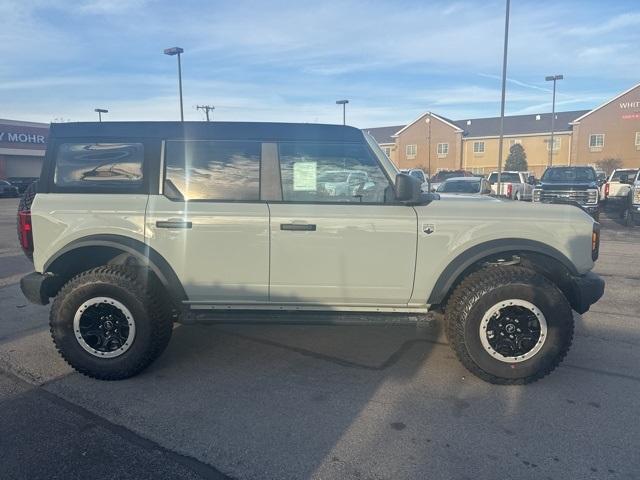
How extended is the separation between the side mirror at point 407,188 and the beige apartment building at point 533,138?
55396 millimetres

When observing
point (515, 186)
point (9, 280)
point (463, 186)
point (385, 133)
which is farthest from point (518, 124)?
point (9, 280)

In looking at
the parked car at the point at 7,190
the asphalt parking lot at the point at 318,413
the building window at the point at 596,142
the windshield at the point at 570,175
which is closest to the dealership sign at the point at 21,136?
the parked car at the point at 7,190

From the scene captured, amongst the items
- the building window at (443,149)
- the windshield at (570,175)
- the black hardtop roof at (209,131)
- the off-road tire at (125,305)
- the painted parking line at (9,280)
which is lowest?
the painted parking line at (9,280)

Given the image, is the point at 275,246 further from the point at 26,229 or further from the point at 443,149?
the point at 443,149

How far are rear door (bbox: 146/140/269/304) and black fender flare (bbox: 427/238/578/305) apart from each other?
1442mm

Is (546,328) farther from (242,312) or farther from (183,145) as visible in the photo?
(183,145)

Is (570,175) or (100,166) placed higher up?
(100,166)

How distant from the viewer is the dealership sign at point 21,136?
44819 mm

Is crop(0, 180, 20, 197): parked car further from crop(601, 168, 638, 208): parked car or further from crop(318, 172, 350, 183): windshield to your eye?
crop(318, 172, 350, 183): windshield

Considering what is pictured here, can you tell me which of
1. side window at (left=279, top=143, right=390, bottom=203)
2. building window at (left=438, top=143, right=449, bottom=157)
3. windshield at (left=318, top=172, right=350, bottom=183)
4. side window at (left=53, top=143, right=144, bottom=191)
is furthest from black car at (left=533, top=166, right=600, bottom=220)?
building window at (left=438, top=143, right=449, bottom=157)

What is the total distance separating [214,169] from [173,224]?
1.84 feet

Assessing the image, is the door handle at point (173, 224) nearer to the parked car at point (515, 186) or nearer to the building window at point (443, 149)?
the parked car at point (515, 186)

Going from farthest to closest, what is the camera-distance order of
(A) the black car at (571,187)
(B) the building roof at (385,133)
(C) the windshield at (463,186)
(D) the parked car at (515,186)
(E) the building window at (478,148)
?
(B) the building roof at (385,133) < (E) the building window at (478,148) < (D) the parked car at (515,186) < (A) the black car at (571,187) < (C) the windshield at (463,186)

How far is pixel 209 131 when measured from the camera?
162 inches
